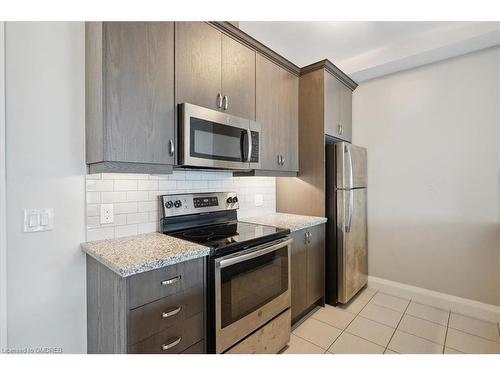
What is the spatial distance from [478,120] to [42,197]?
333 cm

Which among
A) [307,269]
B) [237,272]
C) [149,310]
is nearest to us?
[149,310]

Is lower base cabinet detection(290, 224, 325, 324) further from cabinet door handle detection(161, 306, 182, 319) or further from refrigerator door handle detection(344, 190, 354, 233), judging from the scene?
cabinet door handle detection(161, 306, 182, 319)

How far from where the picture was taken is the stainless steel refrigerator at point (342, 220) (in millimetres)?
2363

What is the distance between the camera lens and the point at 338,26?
7.27ft

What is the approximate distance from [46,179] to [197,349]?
117 centimetres

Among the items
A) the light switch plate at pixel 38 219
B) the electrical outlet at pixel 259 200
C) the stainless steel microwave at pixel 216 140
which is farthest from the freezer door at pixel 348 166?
the light switch plate at pixel 38 219

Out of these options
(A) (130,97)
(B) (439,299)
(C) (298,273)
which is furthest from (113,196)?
(B) (439,299)

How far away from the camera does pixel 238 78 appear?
1848 mm

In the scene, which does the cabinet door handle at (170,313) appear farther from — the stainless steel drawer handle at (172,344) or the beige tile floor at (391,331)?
the beige tile floor at (391,331)

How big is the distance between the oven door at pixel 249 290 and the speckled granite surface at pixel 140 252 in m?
0.20

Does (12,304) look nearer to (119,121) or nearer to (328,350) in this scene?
(119,121)

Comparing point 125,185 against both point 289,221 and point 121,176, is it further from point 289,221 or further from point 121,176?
point 289,221

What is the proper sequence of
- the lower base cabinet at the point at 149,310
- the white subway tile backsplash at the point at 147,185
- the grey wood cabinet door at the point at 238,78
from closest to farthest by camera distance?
the lower base cabinet at the point at 149,310
the white subway tile backsplash at the point at 147,185
the grey wood cabinet door at the point at 238,78

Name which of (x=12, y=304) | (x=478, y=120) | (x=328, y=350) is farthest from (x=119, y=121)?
(x=478, y=120)
